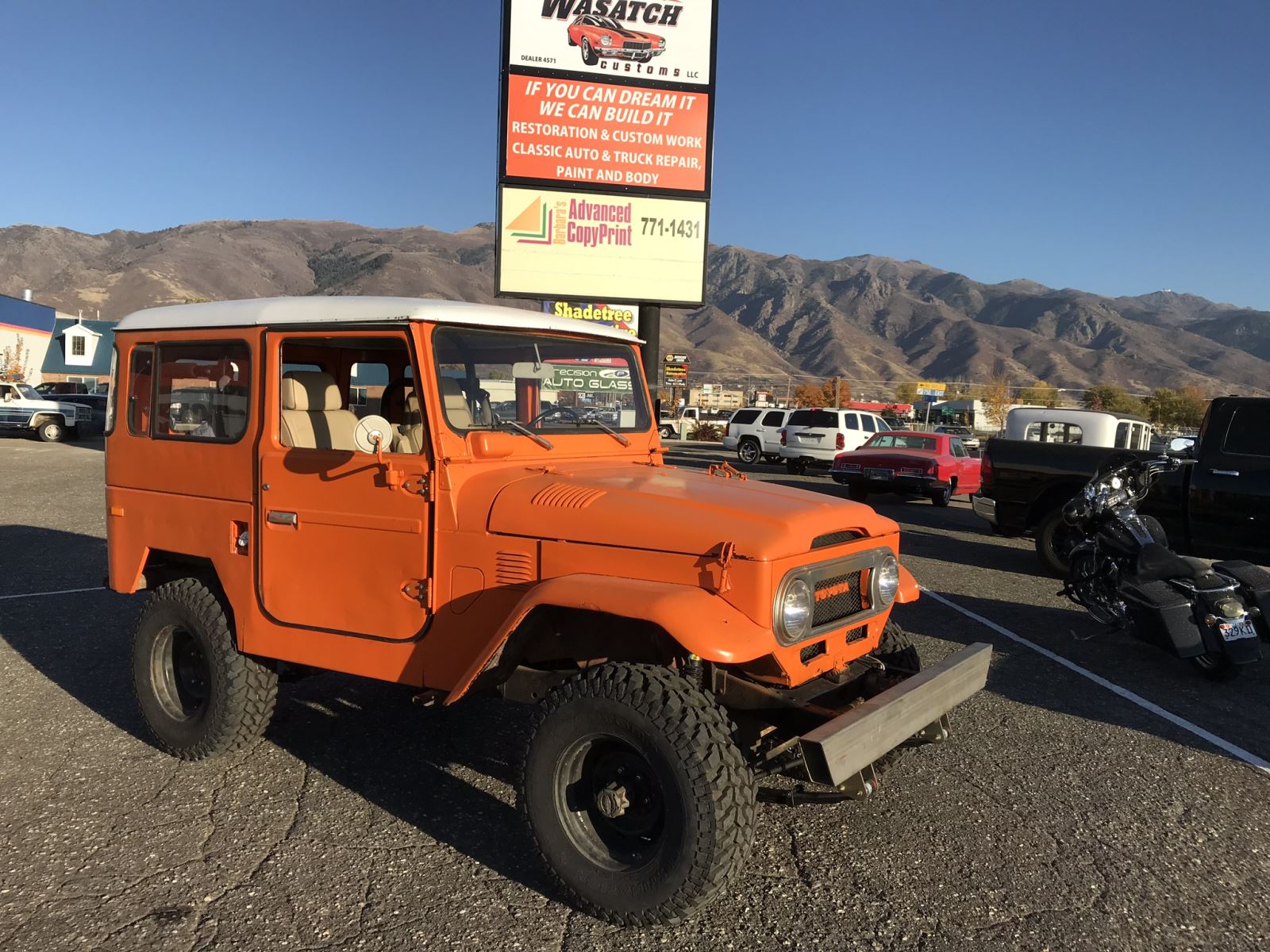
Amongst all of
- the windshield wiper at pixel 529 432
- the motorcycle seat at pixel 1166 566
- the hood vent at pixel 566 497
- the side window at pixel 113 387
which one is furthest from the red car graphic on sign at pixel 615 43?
the hood vent at pixel 566 497

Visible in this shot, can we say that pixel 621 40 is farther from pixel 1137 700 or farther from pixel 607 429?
pixel 1137 700

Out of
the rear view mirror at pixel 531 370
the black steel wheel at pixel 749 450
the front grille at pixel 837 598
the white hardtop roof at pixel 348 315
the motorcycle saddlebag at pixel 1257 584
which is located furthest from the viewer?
the black steel wheel at pixel 749 450

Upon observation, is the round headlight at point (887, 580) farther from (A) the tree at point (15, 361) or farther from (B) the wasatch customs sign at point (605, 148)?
(A) the tree at point (15, 361)

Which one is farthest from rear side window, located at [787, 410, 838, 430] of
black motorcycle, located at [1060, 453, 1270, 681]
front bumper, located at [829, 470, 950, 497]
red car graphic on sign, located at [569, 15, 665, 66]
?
black motorcycle, located at [1060, 453, 1270, 681]

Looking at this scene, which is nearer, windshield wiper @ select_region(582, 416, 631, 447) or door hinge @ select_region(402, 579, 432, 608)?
door hinge @ select_region(402, 579, 432, 608)

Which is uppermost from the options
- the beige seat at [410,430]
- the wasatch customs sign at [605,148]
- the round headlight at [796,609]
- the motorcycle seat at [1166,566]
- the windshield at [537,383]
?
the wasatch customs sign at [605,148]

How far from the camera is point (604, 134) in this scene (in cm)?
1512

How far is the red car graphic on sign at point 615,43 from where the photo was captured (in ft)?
48.9

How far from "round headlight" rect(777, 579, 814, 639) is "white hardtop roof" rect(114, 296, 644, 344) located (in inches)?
64.5

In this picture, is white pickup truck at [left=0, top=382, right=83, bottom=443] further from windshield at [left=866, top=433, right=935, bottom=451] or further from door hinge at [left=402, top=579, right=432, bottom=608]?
door hinge at [left=402, top=579, right=432, bottom=608]

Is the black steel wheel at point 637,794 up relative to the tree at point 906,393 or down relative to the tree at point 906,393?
down

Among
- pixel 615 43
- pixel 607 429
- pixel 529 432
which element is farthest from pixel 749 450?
pixel 529 432

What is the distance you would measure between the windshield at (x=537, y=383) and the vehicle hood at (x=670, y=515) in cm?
42

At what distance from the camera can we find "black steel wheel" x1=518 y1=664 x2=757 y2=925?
272 centimetres
